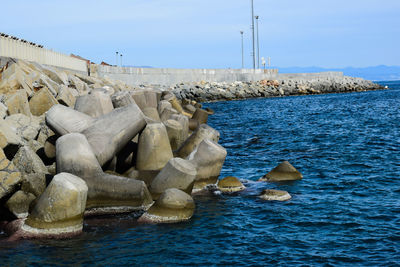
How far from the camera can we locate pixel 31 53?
30547 mm

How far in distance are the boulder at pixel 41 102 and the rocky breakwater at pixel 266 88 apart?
35833 mm

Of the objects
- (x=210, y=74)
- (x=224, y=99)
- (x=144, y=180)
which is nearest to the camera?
(x=144, y=180)

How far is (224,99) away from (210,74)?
12.0 metres

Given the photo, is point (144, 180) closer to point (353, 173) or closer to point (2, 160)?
point (2, 160)

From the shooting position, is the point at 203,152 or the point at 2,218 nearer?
the point at 2,218

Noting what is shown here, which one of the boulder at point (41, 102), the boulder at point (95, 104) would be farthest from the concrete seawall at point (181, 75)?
the boulder at point (95, 104)

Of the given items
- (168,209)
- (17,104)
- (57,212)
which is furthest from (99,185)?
(17,104)

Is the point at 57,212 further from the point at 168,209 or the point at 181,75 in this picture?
the point at 181,75

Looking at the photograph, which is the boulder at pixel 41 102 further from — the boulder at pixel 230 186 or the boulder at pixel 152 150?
the boulder at pixel 230 186

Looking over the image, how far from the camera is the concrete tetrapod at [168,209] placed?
934 centimetres

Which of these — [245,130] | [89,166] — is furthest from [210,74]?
[89,166]

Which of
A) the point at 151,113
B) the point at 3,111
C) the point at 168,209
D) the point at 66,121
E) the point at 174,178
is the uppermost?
the point at 3,111

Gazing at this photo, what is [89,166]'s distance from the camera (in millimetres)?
9852

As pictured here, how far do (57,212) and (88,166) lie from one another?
56.2 inches
